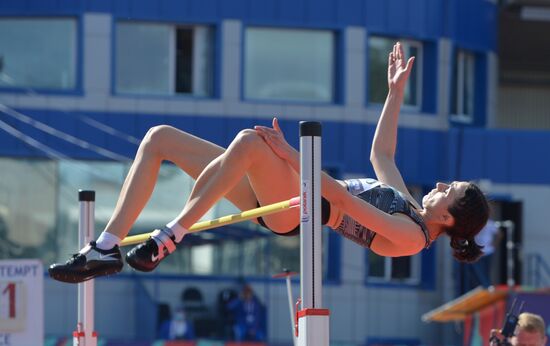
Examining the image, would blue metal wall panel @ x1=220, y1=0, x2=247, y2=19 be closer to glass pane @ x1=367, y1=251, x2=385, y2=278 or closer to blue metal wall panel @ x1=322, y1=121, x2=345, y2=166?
blue metal wall panel @ x1=322, y1=121, x2=345, y2=166

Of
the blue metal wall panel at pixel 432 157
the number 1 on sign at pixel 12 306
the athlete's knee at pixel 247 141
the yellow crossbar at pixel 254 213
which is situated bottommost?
the number 1 on sign at pixel 12 306

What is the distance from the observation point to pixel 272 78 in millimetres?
21828

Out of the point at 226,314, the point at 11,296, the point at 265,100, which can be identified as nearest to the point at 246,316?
the point at 226,314

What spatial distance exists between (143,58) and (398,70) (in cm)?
1332

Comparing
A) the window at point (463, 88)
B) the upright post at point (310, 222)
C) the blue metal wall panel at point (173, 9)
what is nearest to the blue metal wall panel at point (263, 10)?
the blue metal wall panel at point (173, 9)

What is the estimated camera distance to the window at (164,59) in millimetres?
21422

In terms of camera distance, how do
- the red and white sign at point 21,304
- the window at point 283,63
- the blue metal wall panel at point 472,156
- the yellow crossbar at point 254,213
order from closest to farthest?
the yellow crossbar at point 254,213 → the red and white sign at point 21,304 → the window at point 283,63 → the blue metal wall panel at point 472,156

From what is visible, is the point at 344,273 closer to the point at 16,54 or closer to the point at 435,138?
the point at 435,138

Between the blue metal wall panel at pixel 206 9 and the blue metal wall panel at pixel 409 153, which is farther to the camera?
the blue metal wall panel at pixel 409 153

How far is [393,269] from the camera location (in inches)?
883

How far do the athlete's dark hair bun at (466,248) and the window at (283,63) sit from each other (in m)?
13.8

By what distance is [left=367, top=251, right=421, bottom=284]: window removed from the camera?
22.1m

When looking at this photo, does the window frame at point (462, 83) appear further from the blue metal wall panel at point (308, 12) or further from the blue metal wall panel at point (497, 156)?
the blue metal wall panel at point (497, 156)

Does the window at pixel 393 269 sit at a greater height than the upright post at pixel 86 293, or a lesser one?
lesser
